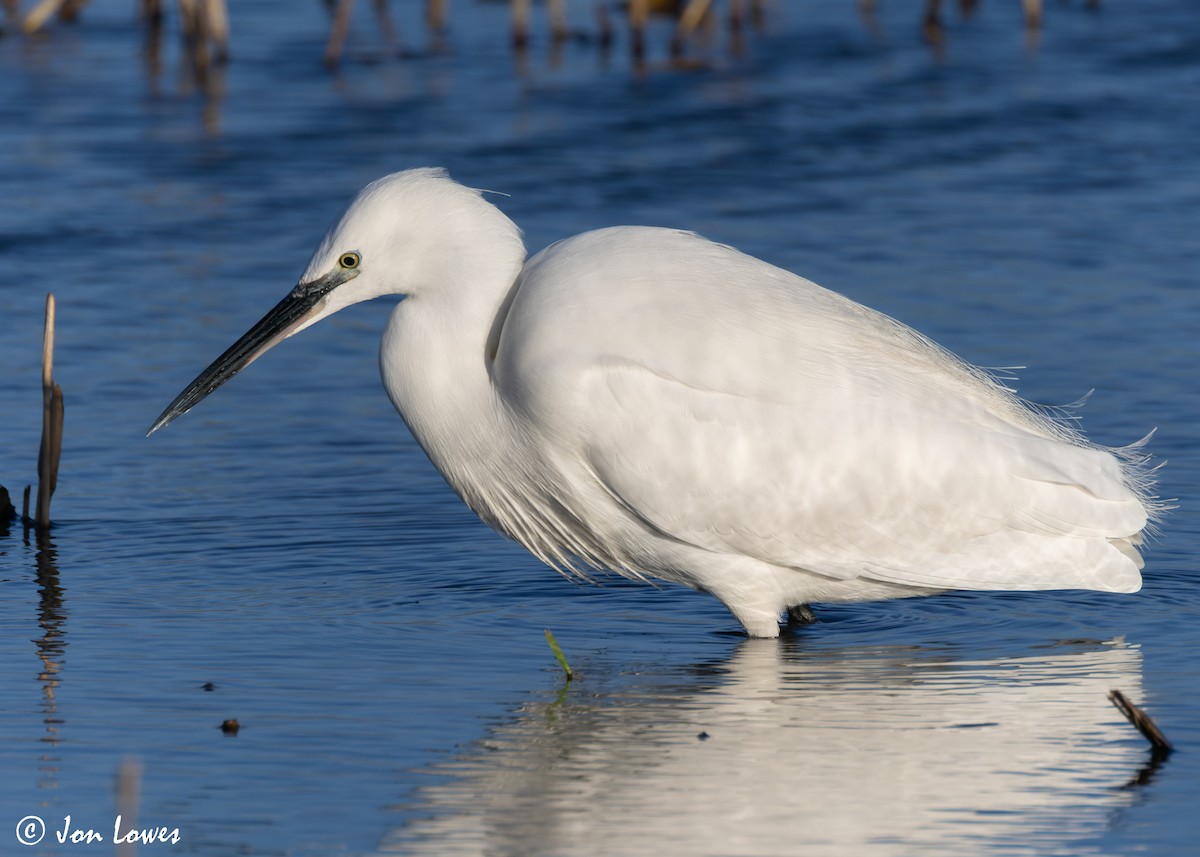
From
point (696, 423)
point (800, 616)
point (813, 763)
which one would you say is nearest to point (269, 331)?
point (696, 423)

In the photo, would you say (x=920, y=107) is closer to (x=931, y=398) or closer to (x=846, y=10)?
(x=846, y=10)

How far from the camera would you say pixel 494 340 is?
229 inches

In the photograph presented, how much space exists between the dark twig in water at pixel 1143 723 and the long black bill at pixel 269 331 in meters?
2.50

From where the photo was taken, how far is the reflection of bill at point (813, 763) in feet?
14.4

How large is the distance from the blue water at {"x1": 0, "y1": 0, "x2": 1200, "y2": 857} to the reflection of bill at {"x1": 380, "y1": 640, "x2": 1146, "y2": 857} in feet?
0.05

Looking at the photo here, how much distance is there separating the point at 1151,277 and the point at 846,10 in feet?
28.5

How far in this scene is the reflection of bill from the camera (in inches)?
173

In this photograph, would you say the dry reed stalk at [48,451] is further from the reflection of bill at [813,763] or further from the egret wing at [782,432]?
the reflection of bill at [813,763]

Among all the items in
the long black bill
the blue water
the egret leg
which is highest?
the long black bill

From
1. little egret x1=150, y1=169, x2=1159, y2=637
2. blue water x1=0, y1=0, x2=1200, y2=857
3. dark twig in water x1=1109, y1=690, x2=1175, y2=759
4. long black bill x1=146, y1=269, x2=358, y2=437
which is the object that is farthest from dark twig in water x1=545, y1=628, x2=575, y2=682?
dark twig in water x1=1109, y1=690, x2=1175, y2=759

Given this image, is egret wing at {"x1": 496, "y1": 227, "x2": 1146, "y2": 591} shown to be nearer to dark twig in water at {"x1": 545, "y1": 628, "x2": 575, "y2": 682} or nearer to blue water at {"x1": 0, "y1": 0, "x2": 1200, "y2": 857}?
blue water at {"x1": 0, "y1": 0, "x2": 1200, "y2": 857}

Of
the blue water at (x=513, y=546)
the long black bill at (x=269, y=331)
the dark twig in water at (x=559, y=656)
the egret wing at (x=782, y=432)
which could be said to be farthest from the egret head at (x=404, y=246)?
the dark twig in water at (x=559, y=656)

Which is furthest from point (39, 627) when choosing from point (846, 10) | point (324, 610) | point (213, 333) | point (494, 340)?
point (846, 10)

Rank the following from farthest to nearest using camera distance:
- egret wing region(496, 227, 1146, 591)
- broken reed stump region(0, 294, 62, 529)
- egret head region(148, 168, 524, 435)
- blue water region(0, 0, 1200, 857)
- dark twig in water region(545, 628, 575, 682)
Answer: broken reed stump region(0, 294, 62, 529)
egret head region(148, 168, 524, 435)
egret wing region(496, 227, 1146, 591)
dark twig in water region(545, 628, 575, 682)
blue water region(0, 0, 1200, 857)
